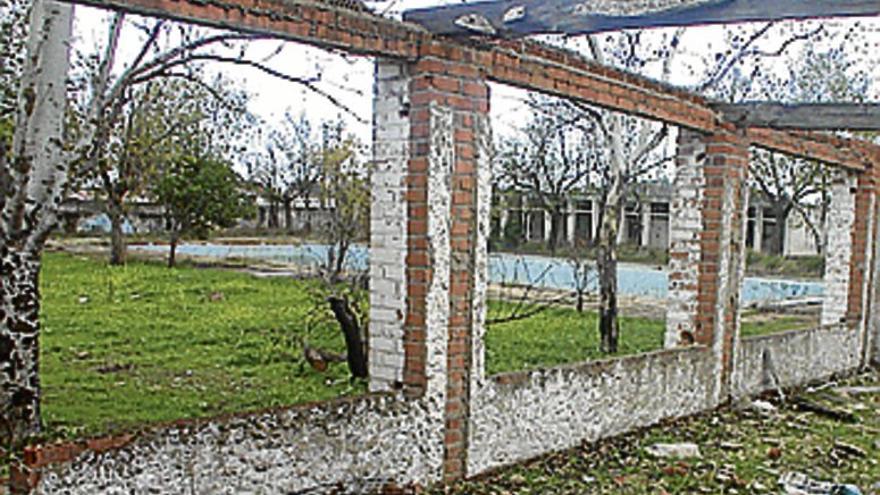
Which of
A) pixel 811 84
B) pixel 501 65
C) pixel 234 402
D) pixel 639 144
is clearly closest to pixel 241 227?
pixel 811 84

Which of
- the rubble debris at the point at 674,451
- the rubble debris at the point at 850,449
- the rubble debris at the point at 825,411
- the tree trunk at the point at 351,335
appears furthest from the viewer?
the rubble debris at the point at 825,411

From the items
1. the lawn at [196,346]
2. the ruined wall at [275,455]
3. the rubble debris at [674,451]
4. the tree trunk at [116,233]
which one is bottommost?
the rubble debris at [674,451]

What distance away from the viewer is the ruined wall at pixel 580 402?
15.9ft

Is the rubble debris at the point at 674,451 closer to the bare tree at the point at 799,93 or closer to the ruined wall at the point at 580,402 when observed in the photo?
the ruined wall at the point at 580,402

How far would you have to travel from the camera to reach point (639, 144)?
9.67 m

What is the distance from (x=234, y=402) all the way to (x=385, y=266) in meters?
2.34

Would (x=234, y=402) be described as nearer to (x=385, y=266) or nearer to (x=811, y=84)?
(x=385, y=266)

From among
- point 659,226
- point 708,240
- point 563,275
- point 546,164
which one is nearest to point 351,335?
point 708,240

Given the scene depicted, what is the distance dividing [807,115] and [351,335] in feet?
12.9

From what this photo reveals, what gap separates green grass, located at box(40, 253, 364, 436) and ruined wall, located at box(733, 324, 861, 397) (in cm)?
339

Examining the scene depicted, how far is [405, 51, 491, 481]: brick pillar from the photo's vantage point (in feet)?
14.4

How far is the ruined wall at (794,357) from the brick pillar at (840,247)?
344mm

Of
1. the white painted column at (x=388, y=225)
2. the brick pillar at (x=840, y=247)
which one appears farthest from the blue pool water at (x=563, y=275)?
the white painted column at (x=388, y=225)

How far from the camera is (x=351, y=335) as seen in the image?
6.63m
